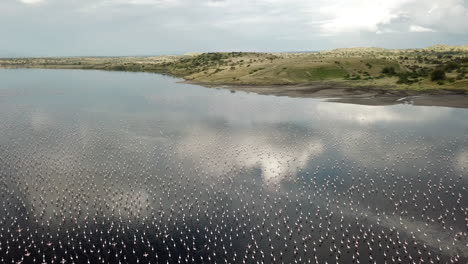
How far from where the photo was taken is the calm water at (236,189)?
39.2m

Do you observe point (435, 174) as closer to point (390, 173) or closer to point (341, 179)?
point (390, 173)

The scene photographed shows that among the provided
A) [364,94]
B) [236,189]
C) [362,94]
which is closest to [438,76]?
[364,94]

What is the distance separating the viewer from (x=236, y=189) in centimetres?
5369

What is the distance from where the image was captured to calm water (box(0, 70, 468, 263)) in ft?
129

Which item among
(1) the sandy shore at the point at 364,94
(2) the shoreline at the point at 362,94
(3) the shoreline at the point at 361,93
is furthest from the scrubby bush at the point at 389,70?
(1) the sandy shore at the point at 364,94

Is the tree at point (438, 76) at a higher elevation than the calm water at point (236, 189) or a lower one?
higher

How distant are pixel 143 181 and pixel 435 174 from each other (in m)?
46.3

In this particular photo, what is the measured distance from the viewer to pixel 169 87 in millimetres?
175625

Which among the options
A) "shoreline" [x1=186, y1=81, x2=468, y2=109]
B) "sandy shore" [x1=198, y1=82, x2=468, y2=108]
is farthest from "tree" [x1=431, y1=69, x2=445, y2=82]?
"sandy shore" [x1=198, y1=82, x2=468, y2=108]

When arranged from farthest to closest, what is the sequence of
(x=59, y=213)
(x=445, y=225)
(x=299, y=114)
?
(x=299, y=114) < (x=59, y=213) < (x=445, y=225)

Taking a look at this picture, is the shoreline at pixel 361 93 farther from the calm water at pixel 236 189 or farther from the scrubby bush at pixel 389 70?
the scrubby bush at pixel 389 70

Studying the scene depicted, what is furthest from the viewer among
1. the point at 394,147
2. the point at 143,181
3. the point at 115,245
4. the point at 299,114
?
the point at 299,114

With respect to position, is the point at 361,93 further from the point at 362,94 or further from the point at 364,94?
the point at 364,94

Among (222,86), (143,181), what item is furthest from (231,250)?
(222,86)
